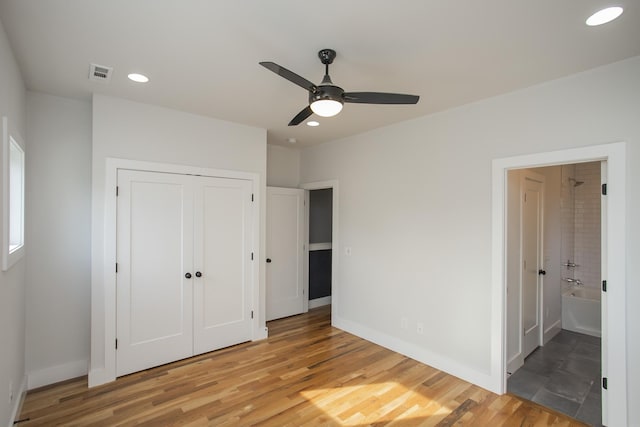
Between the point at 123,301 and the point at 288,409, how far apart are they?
193 centimetres

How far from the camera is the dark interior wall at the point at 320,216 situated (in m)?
5.70

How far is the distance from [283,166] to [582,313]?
15.7 feet

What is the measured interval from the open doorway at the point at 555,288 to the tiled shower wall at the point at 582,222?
0.01 meters

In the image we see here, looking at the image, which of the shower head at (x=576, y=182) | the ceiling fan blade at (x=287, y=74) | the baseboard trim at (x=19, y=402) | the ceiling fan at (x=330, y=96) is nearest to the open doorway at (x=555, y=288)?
the shower head at (x=576, y=182)

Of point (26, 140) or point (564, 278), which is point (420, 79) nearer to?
point (26, 140)

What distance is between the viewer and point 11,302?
2309 millimetres

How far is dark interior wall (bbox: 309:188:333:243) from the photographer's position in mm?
5695

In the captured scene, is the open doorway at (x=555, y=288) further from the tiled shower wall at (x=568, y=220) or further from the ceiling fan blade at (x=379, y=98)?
the ceiling fan blade at (x=379, y=98)

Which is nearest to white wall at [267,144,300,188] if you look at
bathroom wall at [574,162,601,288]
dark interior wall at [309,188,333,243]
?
dark interior wall at [309,188,333,243]

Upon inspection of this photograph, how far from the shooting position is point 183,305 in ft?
11.5

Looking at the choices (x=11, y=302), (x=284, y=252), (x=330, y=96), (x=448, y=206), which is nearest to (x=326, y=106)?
(x=330, y=96)

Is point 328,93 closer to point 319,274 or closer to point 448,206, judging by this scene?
point 448,206

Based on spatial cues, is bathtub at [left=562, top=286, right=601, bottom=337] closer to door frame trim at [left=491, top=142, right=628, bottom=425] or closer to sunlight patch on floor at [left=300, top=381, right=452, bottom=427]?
door frame trim at [left=491, top=142, right=628, bottom=425]

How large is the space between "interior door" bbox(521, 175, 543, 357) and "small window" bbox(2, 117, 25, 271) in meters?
4.43
